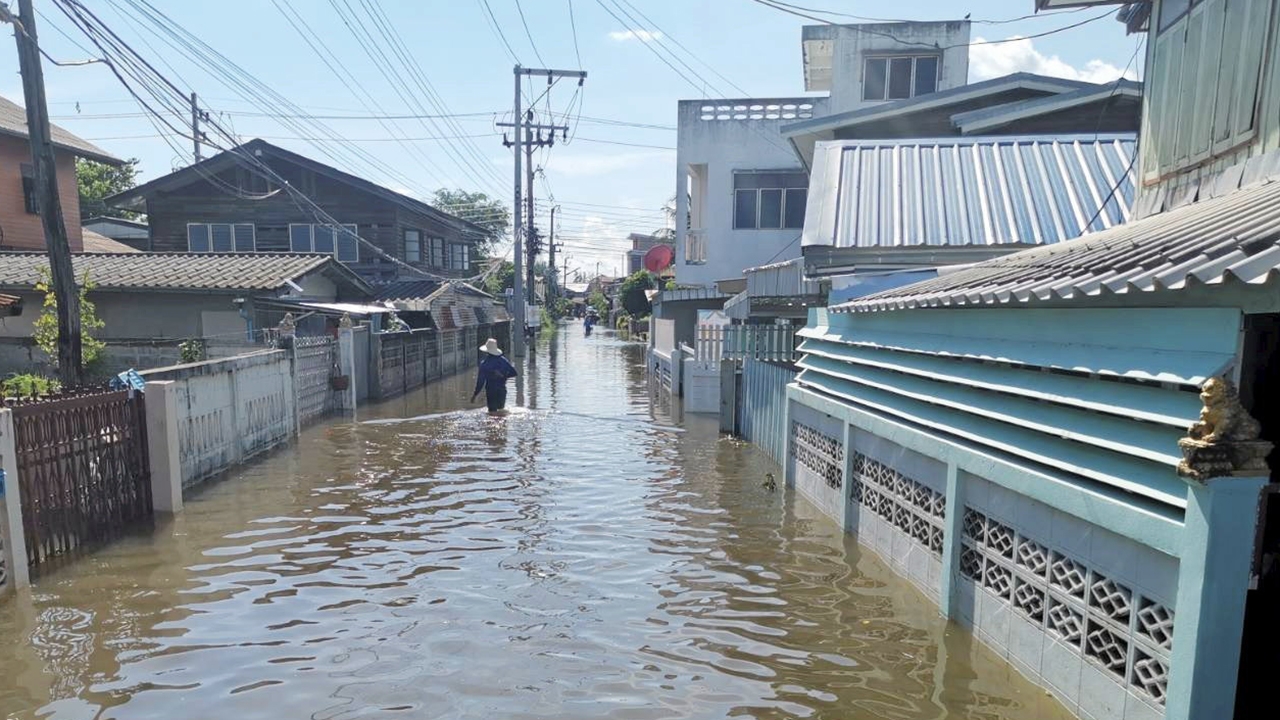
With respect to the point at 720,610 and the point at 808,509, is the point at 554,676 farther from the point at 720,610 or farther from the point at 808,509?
the point at 808,509

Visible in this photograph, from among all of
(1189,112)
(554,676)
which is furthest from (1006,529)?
(1189,112)

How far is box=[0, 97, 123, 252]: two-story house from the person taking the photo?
2305 cm

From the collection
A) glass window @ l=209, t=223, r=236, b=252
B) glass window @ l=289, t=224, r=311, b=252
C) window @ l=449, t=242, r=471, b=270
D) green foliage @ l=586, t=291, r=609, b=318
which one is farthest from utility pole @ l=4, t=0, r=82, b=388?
green foliage @ l=586, t=291, r=609, b=318

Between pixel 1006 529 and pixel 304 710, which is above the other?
pixel 1006 529

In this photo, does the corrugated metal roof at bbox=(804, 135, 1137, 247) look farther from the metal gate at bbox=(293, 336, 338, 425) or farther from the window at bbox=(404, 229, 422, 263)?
the window at bbox=(404, 229, 422, 263)

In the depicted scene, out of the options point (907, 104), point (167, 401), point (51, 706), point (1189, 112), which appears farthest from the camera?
point (907, 104)

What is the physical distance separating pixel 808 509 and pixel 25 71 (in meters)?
12.3

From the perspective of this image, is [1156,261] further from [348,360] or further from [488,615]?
[348,360]

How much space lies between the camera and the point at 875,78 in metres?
21.4

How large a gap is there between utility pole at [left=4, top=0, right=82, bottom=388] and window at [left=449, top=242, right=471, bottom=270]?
77.5ft

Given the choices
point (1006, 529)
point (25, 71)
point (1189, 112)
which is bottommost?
point (1006, 529)

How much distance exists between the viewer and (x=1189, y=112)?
7.30m

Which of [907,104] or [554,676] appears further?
[907,104]

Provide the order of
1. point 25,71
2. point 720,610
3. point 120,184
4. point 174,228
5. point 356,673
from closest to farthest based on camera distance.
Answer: point 356,673
point 720,610
point 25,71
point 174,228
point 120,184
